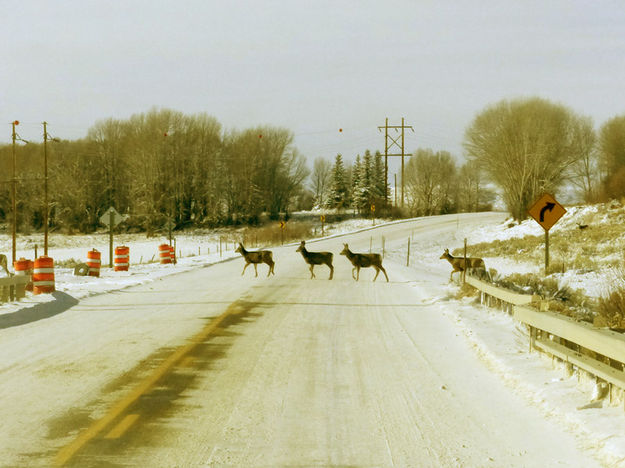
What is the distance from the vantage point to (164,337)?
11.3m

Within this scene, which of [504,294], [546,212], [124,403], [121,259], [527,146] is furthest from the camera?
[527,146]

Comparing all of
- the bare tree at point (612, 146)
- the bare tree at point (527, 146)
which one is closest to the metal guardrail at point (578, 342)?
the bare tree at point (527, 146)

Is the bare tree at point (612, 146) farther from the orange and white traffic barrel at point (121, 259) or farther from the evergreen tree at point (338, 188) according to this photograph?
the orange and white traffic barrel at point (121, 259)

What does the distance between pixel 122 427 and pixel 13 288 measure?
1154cm

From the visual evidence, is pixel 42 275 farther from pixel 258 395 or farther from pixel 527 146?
pixel 527 146

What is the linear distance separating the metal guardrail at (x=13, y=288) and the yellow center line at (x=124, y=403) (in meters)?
6.59

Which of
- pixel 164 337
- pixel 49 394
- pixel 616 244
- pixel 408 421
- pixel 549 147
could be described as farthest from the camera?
pixel 549 147

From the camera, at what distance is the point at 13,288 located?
16375 millimetres

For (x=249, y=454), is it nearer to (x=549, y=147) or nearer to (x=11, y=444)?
(x=11, y=444)

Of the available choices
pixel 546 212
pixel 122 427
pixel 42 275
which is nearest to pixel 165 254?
pixel 42 275

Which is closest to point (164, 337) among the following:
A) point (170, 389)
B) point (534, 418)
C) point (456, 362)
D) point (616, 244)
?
point (170, 389)

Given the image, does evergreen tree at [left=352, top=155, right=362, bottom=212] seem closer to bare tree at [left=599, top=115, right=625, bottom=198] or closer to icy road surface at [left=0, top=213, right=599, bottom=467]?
bare tree at [left=599, top=115, right=625, bottom=198]

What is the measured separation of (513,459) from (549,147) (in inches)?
2480

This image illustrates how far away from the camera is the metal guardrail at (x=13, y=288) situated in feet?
52.0
